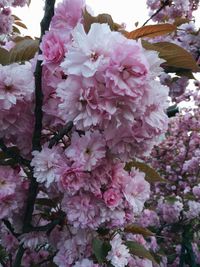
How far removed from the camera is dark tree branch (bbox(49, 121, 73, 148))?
115 cm

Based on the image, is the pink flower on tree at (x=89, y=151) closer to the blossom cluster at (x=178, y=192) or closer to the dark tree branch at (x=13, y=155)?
the dark tree branch at (x=13, y=155)

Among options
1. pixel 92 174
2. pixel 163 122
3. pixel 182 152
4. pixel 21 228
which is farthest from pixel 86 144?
pixel 182 152

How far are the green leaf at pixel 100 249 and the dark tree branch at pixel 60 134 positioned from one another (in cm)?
29

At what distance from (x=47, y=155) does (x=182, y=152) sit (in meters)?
4.24

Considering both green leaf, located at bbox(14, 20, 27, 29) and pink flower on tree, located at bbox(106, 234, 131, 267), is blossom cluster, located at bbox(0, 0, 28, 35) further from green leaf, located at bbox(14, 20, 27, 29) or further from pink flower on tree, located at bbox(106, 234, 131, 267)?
pink flower on tree, located at bbox(106, 234, 131, 267)

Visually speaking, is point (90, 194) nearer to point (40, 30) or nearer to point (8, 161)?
point (8, 161)

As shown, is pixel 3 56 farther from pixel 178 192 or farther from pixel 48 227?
pixel 178 192

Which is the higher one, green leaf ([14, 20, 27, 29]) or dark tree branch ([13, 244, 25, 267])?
green leaf ([14, 20, 27, 29])

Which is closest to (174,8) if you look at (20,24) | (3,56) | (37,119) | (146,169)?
(20,24)

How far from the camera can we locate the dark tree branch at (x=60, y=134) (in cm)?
115

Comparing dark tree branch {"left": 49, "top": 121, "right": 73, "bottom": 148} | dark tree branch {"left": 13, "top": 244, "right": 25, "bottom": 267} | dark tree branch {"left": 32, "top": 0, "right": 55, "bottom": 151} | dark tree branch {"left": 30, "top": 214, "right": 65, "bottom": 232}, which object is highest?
dark tree branch {"left": 32, "top": 0, "right": 55, "bottom": 151}

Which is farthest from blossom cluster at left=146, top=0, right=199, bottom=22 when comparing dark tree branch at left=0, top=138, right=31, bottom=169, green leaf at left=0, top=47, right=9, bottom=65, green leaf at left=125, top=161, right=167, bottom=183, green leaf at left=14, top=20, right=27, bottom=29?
dark tree branch at left=0, top=138, right=31, bottom=169

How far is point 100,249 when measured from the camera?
49.9 inches

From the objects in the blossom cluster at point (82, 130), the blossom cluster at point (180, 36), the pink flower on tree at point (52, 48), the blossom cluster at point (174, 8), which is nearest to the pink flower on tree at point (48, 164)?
the blossom cluster at point (82, 130)
